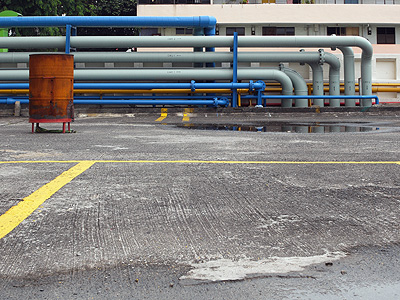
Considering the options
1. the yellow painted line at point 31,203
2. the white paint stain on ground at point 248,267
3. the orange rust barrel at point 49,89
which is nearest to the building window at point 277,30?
the orange rust barrel at point 49,89

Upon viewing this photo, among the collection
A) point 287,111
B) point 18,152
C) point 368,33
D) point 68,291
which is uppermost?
point 368,33

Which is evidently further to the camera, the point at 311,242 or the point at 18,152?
the point at 18,152

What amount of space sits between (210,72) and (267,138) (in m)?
9.86

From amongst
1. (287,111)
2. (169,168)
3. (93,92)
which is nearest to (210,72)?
(287,111)

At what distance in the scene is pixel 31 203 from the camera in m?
3.69

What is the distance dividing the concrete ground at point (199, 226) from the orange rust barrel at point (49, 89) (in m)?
3.76

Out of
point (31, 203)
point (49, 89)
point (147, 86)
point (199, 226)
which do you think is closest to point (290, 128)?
point (49, 89)

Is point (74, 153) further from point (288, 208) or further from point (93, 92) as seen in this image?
point (93, 92)

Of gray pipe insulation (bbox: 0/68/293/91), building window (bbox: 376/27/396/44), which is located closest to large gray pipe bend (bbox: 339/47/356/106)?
gray pipe insulation (bbox: 0/68/293/91)

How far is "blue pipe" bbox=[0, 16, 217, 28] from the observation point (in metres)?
18.5

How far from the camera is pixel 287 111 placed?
18.0 meters

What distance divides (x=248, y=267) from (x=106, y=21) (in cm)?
1734

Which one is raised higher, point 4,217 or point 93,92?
point 93,92

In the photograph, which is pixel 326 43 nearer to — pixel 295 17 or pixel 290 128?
pixel 290 128
